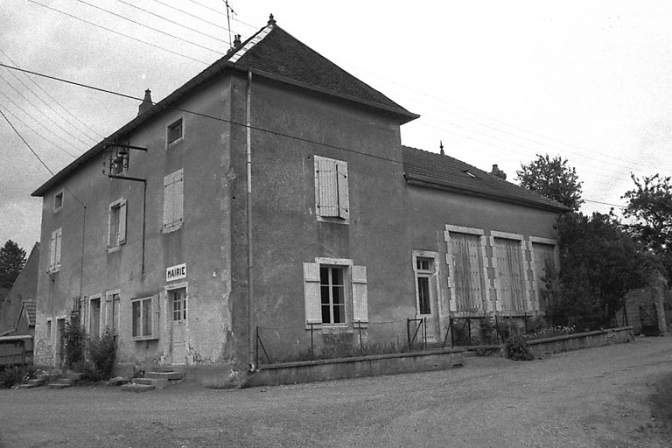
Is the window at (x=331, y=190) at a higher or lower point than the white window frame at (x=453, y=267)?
higher

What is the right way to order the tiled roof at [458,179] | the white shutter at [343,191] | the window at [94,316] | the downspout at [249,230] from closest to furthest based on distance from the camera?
the downspout at [249,230]
the white shutter at [343,191]
the tiled roof at [458,179]
the window at [94,316]

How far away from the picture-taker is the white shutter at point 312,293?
45.5ft

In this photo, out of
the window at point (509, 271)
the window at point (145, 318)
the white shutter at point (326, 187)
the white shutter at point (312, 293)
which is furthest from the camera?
the window at point (509, 271)

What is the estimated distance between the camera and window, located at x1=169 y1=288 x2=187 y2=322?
14219 mm

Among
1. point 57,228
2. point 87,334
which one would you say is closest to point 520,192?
point 87,334

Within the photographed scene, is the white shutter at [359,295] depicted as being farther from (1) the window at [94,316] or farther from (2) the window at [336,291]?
(1) the window at [94,316]

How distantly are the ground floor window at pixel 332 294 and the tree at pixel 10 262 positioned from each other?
6247cm

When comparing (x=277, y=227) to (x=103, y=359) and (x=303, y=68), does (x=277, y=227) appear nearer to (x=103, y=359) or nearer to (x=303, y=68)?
(x=303, y=68)

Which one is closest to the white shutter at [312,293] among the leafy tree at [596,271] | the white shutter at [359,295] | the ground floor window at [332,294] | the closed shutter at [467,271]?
the ground floor window at [332,294]

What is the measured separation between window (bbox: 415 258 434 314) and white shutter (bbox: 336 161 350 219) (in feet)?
9.35

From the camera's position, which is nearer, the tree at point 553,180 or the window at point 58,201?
the window at point 58,201

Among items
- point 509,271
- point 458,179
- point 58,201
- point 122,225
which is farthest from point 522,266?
point 58,201

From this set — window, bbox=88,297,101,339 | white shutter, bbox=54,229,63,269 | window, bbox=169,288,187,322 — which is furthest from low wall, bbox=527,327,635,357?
white shutter, bbox=54,229,63,269

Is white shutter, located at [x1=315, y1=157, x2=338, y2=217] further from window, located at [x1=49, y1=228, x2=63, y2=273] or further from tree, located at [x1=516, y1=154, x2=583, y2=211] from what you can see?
tree, located at [x1=516, y1=154, x2=583, y2=211]
